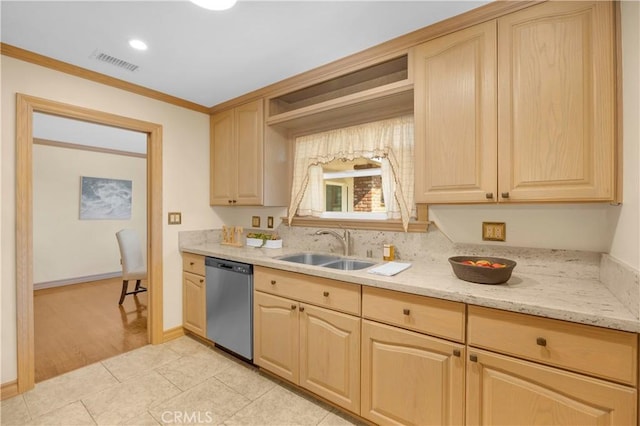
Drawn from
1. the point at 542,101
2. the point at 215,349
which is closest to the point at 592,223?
the point at 542,101

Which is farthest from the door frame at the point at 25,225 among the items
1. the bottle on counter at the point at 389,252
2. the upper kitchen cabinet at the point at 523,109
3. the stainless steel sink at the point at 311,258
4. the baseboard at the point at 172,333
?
the upper kitchen cabinet at the point at 523,109

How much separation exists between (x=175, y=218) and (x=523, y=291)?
2861 mm

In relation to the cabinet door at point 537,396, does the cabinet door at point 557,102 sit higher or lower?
higher

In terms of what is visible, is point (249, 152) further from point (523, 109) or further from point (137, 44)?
point (523, 109)

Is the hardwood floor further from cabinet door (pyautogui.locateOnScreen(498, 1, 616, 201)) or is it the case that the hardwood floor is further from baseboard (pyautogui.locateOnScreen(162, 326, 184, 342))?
cabinet door (pyautogui.locateOnScreen(498, 1, 616, 201))

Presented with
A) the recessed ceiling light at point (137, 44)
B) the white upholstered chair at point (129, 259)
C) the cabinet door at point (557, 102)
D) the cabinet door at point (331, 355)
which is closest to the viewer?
the cabinet door at point (557, 102)

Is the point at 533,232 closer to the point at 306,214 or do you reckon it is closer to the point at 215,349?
the point at 306,214

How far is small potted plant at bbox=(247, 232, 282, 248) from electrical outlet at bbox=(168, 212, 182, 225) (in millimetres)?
718

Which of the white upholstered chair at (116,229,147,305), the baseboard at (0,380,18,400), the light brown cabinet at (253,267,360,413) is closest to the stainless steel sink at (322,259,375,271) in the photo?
the light brown cabinet at (253,267,360,413)

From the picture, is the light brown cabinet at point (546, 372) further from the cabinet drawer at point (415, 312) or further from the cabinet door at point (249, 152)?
the cabinet door at point (249, 152)

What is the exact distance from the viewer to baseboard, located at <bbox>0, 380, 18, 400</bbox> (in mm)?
1894

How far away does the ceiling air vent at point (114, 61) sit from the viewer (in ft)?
6.65

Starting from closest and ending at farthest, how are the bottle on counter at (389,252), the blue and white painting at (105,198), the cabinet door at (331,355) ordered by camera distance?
the cabinet door at (331,355) → the bottle on counter at (389,252) → the blue and white painting at (105,198)

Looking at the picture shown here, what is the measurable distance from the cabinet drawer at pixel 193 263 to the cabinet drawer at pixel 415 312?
1733 millimetres
